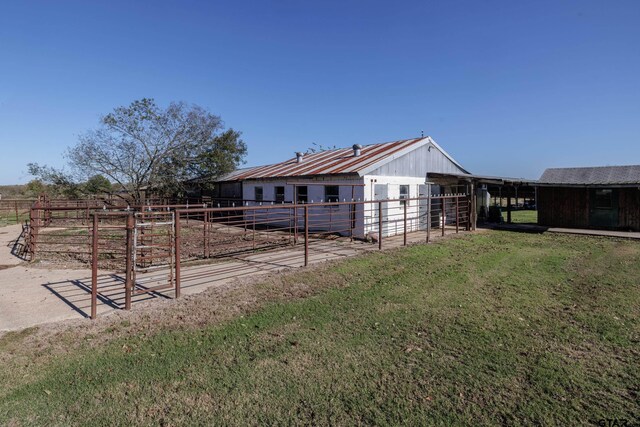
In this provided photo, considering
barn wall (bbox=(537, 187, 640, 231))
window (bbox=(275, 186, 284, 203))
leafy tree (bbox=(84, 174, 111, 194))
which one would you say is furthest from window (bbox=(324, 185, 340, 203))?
leafy tree (bbox=(84, 174, 111, 194))

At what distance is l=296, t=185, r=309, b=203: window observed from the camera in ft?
52.8

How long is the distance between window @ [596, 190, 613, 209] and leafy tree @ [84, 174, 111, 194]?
2757 centimetres

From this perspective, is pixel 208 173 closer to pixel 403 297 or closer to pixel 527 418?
pixel 403 297

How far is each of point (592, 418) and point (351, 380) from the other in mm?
1989

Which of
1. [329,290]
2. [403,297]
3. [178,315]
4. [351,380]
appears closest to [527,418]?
[351,380]

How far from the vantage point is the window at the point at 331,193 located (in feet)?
47.9

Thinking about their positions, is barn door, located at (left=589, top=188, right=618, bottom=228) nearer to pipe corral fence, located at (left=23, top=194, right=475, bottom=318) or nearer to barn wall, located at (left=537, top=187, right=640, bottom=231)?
barn wall, located at (left=537, top=187, right=640, bottom=231)

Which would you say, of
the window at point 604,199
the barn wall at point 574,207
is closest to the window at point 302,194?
the barn wall at point 574,207

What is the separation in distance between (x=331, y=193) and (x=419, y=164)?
15.4 ft

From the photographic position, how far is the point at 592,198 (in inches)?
661

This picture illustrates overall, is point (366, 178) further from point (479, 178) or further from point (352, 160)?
point (479, 178)

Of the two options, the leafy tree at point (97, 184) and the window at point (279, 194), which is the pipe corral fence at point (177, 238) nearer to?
the window at point (279, 194)

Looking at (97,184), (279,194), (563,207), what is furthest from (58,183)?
(563,207)

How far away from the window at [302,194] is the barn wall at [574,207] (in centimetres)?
1232
